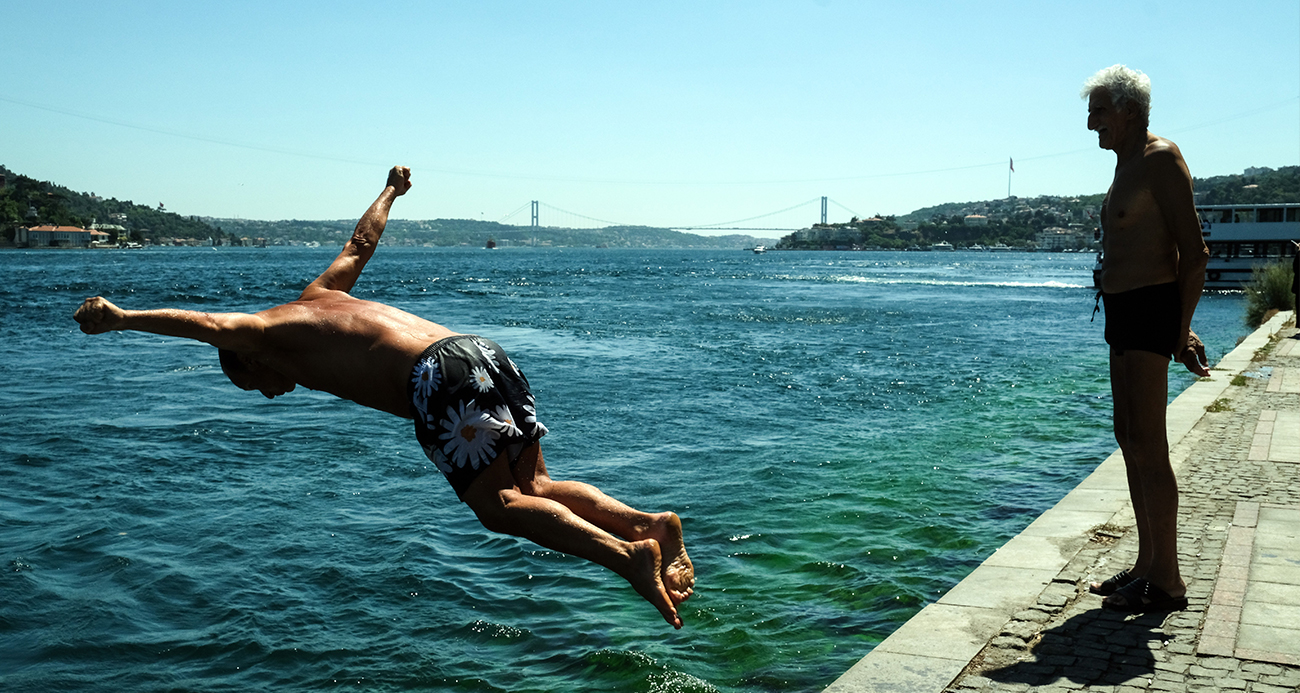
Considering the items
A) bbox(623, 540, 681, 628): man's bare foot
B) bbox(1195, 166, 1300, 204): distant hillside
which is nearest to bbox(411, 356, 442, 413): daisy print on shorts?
bbox(623, 540, 681, 628): man's bare foot

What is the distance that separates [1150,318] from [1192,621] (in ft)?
4.48

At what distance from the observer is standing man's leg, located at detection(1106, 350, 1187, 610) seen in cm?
449

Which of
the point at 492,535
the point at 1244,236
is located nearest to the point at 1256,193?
the point at 1244,236

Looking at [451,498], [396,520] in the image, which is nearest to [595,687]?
[396,520]

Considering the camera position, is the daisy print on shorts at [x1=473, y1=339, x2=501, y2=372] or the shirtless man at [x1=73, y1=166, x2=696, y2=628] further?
the daisy print on shorts at [x1=473, y1=339, x2=501, y2=372]

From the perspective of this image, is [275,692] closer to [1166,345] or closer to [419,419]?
[419,419]

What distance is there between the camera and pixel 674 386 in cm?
1794

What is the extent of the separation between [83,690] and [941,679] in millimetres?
4826

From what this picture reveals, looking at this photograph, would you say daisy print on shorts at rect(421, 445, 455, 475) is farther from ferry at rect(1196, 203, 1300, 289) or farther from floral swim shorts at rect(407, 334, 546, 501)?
ferry at rect(1196, 203, 1300, 289)

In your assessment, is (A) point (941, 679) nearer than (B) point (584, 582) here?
Yes

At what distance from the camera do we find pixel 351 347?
3.74 m

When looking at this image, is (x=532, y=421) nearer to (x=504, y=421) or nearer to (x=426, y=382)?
(x=504, y=421)

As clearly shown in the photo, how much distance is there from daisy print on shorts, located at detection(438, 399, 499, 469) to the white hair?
3.19 meters

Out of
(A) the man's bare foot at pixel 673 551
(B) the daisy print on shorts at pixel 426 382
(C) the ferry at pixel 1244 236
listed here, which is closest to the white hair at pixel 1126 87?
(A) the man's bare foot at pixel 673 551
